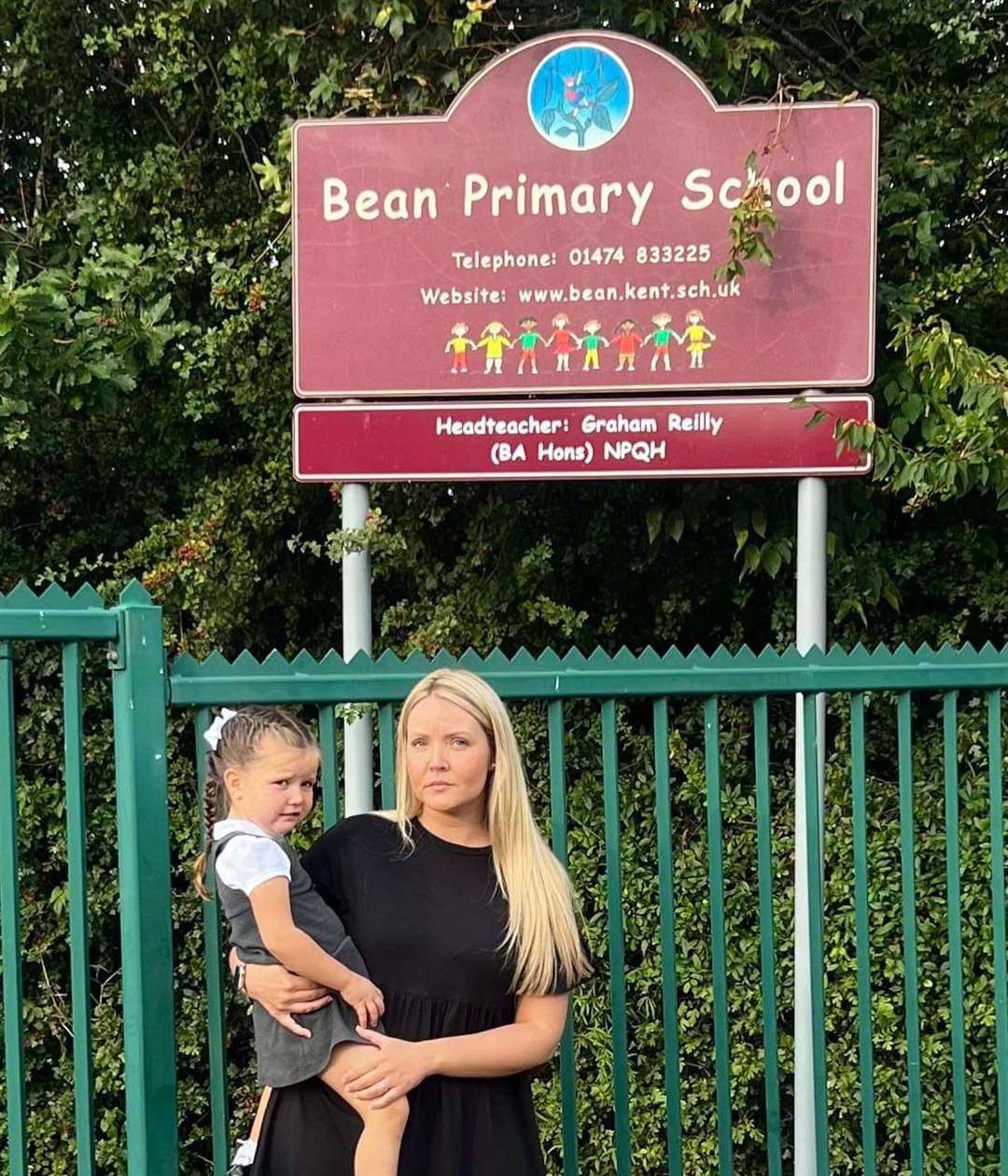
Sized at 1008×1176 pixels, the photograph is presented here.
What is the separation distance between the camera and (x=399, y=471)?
427cm

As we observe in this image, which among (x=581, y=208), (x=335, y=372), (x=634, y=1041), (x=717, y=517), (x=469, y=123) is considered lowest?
(x=634, y=1041)

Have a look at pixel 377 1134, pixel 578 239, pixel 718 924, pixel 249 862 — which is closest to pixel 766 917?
pixel 718 924

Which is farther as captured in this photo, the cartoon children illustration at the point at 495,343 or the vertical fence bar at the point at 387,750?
the cartoon children illustration at the point at 495,343

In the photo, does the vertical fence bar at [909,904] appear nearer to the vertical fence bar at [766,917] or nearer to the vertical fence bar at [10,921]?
the vertical fence bar at [766,917]

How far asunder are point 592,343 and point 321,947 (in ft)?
8.79

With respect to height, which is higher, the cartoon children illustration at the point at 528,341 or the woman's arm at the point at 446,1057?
the cartoon children illustration at the point at 528,341

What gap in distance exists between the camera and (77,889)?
99.8 inches

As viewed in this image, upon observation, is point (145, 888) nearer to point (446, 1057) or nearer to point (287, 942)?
point (287, 942)

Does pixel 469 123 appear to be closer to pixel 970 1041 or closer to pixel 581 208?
pixel 581 208

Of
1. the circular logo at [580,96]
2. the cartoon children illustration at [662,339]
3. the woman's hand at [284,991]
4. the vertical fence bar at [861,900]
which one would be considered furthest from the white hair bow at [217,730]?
the circular logo at [580,96]

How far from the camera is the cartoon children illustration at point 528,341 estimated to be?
14.3ft

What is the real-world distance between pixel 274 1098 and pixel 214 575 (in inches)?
119

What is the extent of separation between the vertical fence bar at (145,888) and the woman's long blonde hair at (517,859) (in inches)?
21.8

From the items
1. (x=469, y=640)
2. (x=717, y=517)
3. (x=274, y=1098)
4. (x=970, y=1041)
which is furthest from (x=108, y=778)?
(x=970, y=1041)
